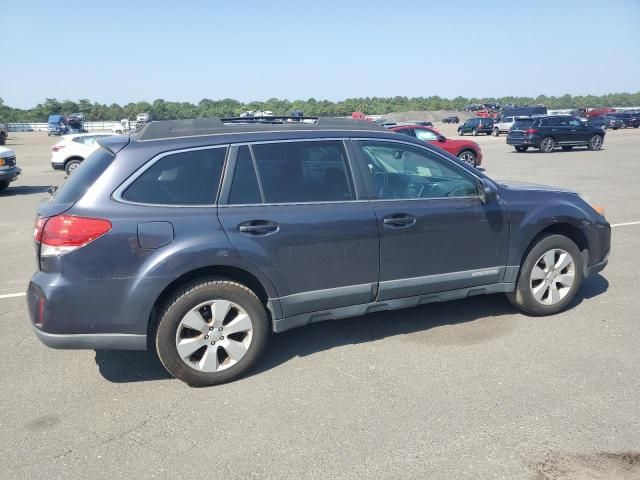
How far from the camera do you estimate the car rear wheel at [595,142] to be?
26844mm

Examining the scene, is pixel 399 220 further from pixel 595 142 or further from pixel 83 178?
pixel 595 142

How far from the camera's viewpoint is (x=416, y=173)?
4.65 metres

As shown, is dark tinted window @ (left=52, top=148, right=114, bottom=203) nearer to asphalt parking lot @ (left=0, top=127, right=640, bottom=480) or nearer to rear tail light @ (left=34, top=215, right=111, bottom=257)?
rear tail light @ (left=34, top=215, right=111, bottom=257)

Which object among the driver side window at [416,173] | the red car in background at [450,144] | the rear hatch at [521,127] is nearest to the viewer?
the driver side window at [416,173]

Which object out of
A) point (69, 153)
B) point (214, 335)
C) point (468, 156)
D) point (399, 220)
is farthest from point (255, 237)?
point (468, 156)

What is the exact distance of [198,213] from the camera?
376 centimetres

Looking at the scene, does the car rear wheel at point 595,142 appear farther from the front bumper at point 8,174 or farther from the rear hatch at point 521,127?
the front bumper at point 8,174

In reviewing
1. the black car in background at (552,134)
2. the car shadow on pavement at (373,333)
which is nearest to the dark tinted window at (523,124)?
the black car in background at (552,134)

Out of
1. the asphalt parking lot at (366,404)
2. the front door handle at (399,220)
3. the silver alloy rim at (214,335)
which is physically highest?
the front door handle at (399,220)

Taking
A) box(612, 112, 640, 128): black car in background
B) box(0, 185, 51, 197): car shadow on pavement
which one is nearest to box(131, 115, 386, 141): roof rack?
box(0, 185, 51, 197): car shadow on pavement

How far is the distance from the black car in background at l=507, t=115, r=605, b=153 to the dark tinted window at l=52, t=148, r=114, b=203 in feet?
81.9

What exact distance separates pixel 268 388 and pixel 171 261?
3.63ft

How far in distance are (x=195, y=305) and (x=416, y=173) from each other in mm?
2156

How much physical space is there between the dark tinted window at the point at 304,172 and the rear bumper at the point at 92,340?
133 centimetres
